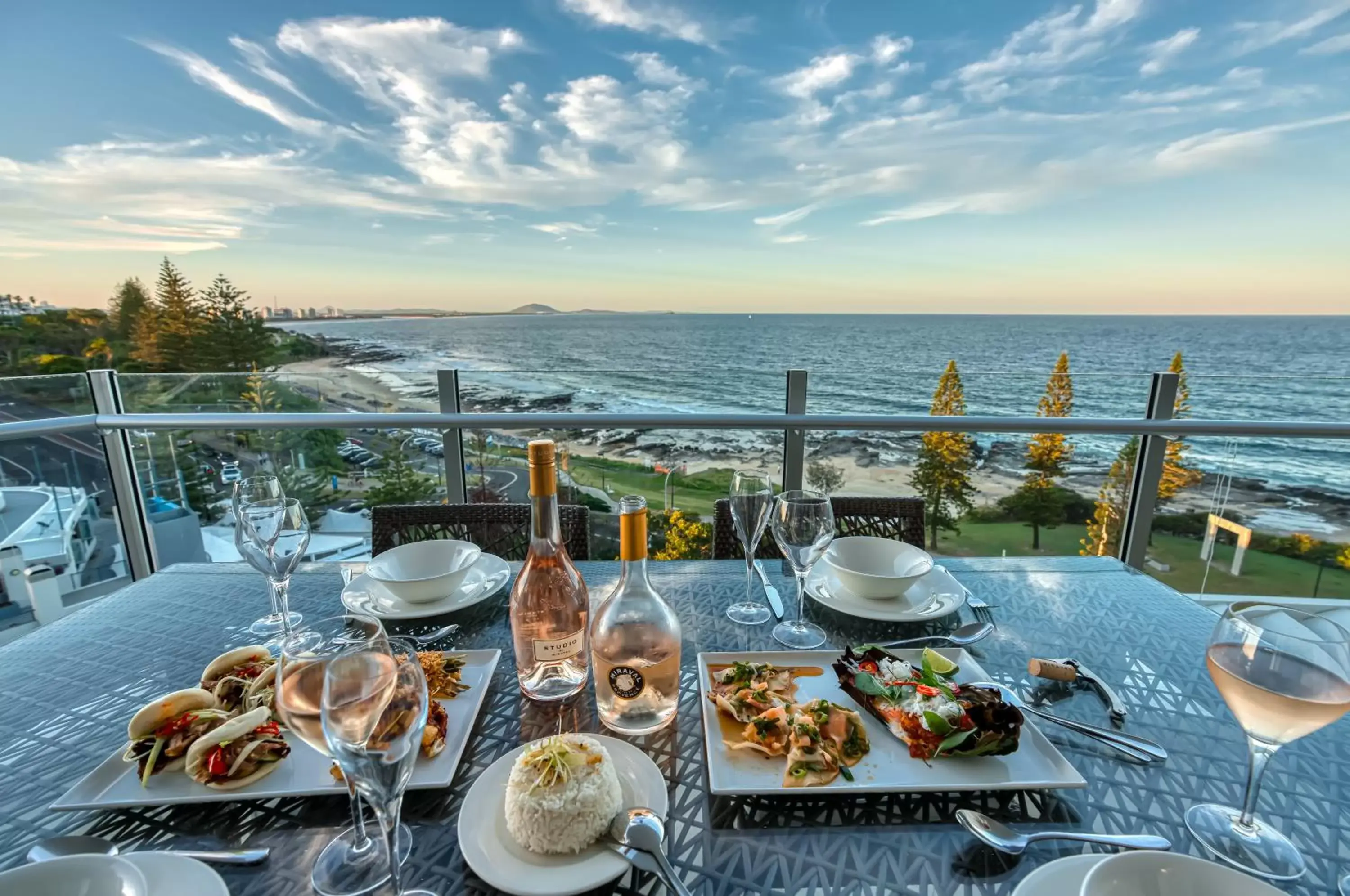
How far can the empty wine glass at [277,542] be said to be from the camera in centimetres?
91

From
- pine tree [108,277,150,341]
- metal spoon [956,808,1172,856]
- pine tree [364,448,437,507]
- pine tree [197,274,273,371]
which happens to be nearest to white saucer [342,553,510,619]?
metal spoon [956,808,1172,856]

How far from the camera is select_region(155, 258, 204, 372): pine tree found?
13.1 meters

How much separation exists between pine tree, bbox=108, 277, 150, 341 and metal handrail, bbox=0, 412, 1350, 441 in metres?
14.2

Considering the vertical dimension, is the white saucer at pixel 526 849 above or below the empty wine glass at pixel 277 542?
below

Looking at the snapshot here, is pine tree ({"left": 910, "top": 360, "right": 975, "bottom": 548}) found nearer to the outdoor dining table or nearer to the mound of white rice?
the outdoor dining table

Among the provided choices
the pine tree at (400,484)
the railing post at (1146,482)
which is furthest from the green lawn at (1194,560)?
the pine tree at (400,484)

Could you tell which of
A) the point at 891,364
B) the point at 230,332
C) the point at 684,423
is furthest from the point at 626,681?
the point at 230,332

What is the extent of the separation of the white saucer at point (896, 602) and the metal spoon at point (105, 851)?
0.84 metres

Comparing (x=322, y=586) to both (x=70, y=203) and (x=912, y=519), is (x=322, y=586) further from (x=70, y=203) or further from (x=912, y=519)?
(x=70, y=203)

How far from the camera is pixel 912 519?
1.46 meters

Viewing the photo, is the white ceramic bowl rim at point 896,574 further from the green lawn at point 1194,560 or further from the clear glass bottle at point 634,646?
the green lawn at point 1194,560

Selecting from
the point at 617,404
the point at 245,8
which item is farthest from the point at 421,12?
the point at 617,404

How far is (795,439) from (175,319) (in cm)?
1695

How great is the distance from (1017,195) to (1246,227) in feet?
22.8
